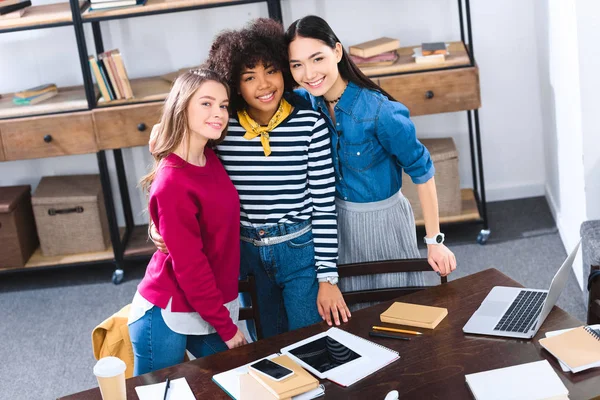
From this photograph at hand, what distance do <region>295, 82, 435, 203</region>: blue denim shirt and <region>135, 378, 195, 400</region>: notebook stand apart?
0.81 meters

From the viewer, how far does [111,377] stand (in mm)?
1736

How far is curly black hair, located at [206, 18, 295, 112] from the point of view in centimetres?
231

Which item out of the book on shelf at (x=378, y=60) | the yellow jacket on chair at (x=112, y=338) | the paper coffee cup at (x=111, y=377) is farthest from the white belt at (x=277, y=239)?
the book on shelf at (x=378, y=60)

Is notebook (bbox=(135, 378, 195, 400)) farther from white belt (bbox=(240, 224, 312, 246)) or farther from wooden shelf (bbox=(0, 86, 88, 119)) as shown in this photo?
wooden shelf (bbox=(0, 86, 88, 119))

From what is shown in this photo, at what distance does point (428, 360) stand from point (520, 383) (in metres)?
0.23

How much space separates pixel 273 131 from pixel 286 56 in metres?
0.21

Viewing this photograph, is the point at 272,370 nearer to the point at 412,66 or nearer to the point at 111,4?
the point at 412,66

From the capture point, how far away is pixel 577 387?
1779 millimetres

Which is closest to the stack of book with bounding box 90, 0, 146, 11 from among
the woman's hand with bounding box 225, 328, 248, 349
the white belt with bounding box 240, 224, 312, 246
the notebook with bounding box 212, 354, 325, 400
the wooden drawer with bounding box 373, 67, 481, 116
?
the wooden drawer with bounding box 373, 67, 481, 116

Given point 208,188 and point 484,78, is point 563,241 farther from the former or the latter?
point 208,188

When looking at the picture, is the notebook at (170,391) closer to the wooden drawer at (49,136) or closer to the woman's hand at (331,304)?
the woman's hand at (331,304)

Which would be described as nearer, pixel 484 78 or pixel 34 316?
pixel 34 316

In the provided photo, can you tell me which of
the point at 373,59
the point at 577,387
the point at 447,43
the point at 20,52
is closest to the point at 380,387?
the point at 577,387

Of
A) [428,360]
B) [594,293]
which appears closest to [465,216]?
[594,293]
